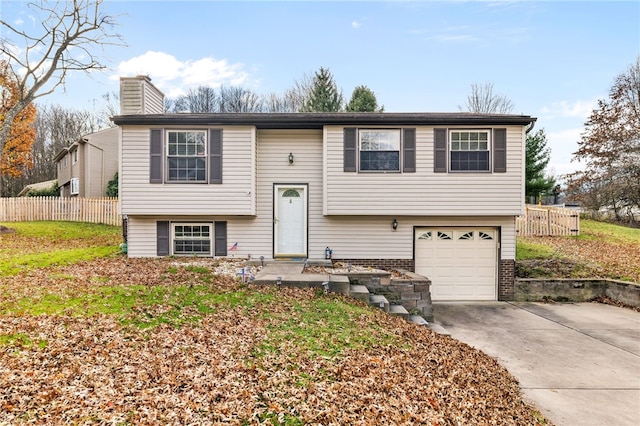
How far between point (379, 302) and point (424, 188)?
4079 mm

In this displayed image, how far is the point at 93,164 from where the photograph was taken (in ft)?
75.0

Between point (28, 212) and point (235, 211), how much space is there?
16.7 metres

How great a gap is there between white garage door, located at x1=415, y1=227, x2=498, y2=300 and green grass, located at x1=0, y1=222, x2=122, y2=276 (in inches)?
377

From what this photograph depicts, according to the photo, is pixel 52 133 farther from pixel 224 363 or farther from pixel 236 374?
pixel 236 374

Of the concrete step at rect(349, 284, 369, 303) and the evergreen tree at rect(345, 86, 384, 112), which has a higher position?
the evergreen tree at rect(345, 86, 384, 112)

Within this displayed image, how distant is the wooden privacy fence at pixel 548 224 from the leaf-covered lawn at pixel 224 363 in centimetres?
1224

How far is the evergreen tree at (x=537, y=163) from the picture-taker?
2398 cm

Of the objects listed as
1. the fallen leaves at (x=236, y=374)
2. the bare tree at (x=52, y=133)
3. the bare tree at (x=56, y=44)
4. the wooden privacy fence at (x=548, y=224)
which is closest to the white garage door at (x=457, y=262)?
the fallen leaves at (x=236, y=374)

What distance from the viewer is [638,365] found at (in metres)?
6.04

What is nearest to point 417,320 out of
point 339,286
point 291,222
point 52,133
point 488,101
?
point 339,286

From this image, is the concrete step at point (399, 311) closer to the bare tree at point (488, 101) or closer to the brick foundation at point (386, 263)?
the brick foundation at point (386, 263)

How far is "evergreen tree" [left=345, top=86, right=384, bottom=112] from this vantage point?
86.9ft

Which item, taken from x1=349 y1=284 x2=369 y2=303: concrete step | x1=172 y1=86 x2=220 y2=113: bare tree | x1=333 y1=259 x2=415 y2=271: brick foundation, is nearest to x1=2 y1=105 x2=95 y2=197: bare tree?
x1=172 y1=86 x2=220 y2=113: bare tree

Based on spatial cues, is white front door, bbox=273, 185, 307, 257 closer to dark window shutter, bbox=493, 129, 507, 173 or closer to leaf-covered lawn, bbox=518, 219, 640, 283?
dark window shutter, bbox=493, 129, 507, 173
